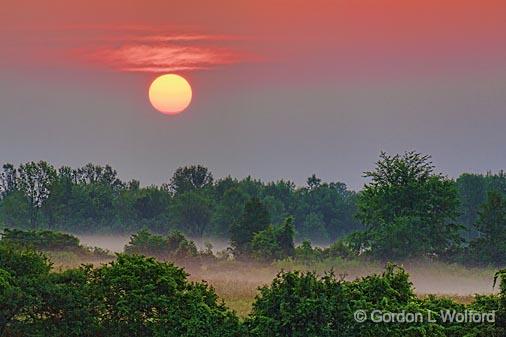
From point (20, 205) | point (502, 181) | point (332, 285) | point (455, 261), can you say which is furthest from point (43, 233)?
point (502, 181)

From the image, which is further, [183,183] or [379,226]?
[183,183]

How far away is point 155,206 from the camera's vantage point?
126 m

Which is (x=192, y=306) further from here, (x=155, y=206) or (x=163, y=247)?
(x=155, y=206)

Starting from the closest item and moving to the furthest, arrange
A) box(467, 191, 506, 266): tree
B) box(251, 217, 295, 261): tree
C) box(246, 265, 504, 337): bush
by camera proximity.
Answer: box(246, 265, 504, 337): bush, box(467, 191, 506, 266): tree, box(251, 217, 295, 261): tree

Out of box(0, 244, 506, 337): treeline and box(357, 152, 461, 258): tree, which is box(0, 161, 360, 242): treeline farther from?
box(0, 244, 506, 337): treeline

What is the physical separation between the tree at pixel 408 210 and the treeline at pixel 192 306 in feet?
138

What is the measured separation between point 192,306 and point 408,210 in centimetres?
4635

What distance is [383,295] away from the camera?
765 inches

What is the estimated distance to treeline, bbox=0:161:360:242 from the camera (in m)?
118

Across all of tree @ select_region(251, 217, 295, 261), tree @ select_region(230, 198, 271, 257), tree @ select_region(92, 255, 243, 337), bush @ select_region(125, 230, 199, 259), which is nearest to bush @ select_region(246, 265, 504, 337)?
tree @ select_region(92, 255, 243, 337)

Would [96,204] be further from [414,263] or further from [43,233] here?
[414,263]

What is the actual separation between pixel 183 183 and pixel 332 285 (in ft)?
391

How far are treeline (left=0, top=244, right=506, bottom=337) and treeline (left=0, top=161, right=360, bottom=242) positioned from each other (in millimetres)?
89551

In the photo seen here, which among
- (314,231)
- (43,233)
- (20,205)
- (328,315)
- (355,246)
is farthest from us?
(314,231)
